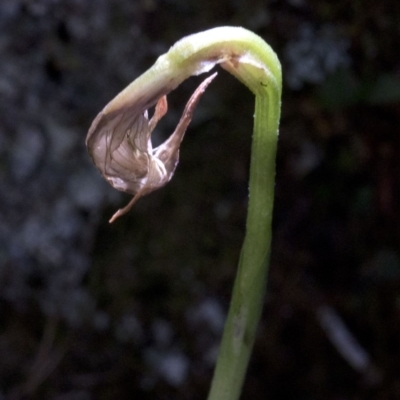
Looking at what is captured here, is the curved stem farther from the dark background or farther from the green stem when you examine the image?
the dark background

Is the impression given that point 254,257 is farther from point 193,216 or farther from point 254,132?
point 193,216

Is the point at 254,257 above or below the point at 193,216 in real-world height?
above

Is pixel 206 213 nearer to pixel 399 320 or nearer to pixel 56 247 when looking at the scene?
pixel 56 247

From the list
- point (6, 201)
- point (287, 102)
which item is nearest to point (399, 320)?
point (287, 102)

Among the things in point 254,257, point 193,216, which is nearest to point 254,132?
point 254,257

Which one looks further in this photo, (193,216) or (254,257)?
(193,216)

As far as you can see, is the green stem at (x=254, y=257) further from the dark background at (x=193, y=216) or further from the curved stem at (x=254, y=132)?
the dark background at (x=193, y=216)

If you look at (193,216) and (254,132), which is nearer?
(254,132)
